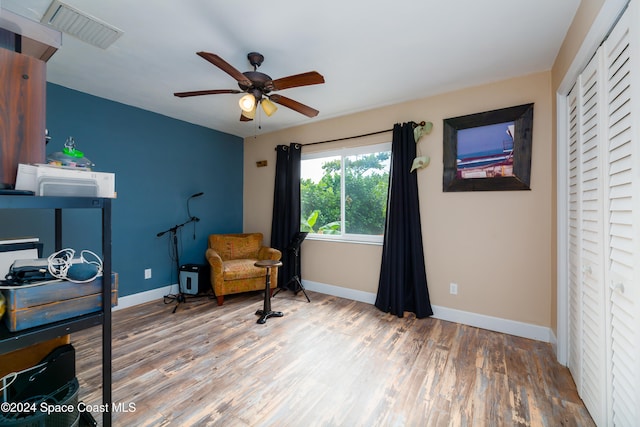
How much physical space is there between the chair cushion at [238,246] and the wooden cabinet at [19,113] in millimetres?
3011

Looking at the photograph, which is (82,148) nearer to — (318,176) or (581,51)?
(318,176)

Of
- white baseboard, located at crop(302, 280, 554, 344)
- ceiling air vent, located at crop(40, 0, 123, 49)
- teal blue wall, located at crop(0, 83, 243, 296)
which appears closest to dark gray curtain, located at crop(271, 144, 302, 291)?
teal blue wall, located at crop(0, 83, 243, 296)

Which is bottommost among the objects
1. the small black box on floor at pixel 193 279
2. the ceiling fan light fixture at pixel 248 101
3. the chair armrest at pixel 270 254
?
the small black box on floor at pixel 193 279

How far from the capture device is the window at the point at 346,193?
11.4 ft

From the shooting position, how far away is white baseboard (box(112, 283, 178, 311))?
10.5 ft

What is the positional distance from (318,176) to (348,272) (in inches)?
57.7

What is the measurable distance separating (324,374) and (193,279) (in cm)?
235

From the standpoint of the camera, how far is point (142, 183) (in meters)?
3.41

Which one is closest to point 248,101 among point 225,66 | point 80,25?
point 225,66

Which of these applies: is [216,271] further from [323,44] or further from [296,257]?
[323,44]

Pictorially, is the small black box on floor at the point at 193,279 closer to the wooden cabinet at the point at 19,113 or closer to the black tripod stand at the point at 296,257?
the black tripod stand at the point at 296,257

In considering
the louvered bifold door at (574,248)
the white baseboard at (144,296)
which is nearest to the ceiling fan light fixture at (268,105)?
the louvered bifold door at (574,248)

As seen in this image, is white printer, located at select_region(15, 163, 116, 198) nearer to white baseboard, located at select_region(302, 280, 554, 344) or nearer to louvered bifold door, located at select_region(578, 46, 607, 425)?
louvered bifold door, located at select_region(578, 46, 607, 425)

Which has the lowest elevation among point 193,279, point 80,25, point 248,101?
point 193,279
